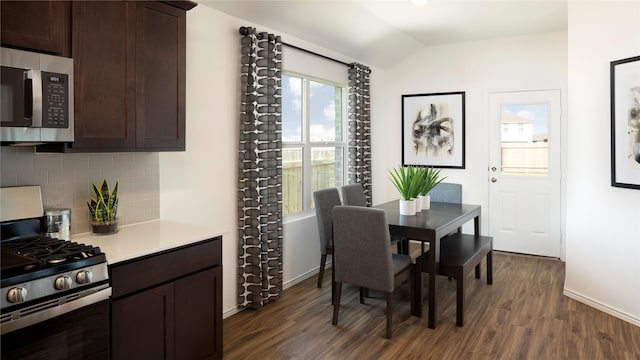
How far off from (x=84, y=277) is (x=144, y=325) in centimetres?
47

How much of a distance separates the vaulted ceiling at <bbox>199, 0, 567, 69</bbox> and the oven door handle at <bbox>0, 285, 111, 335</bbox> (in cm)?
221

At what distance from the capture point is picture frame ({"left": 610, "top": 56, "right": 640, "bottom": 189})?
328 centimetres

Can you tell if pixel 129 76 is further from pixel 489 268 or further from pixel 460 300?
pixel 489 268

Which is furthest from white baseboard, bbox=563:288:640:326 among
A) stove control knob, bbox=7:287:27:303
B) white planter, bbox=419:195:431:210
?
stove control knob, bbox=7:287:27:303

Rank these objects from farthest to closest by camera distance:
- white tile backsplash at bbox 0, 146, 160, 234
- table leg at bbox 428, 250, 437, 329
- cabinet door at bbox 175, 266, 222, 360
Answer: table leg at bbox 428, 250, 437, 329
cabinet door at bbox 175, 266, 222, 360
white tile backsplash at bbox 0, 146, 160, 234

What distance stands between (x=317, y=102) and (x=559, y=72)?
2.87m

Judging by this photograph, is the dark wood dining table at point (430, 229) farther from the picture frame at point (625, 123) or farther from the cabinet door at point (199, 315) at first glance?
the cabinet door at point (199, 315)

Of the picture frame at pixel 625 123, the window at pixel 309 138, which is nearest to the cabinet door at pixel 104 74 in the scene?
the window at pixel 309 138

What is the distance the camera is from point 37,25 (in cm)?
201

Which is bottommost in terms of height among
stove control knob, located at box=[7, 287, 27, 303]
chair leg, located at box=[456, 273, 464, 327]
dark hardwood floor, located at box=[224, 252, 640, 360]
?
dark hardwood floor, located at box=[224, 252, 640, 360]

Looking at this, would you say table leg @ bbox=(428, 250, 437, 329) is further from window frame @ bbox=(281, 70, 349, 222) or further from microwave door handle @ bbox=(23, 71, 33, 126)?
microwave door handle @ bbox=(23, 71, 33, 126)

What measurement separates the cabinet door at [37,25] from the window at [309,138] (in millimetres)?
2274

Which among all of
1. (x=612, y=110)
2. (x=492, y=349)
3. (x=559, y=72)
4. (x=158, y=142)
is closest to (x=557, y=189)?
(x=559, y=72)

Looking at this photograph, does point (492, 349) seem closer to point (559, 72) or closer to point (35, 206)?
point (35, 206)
